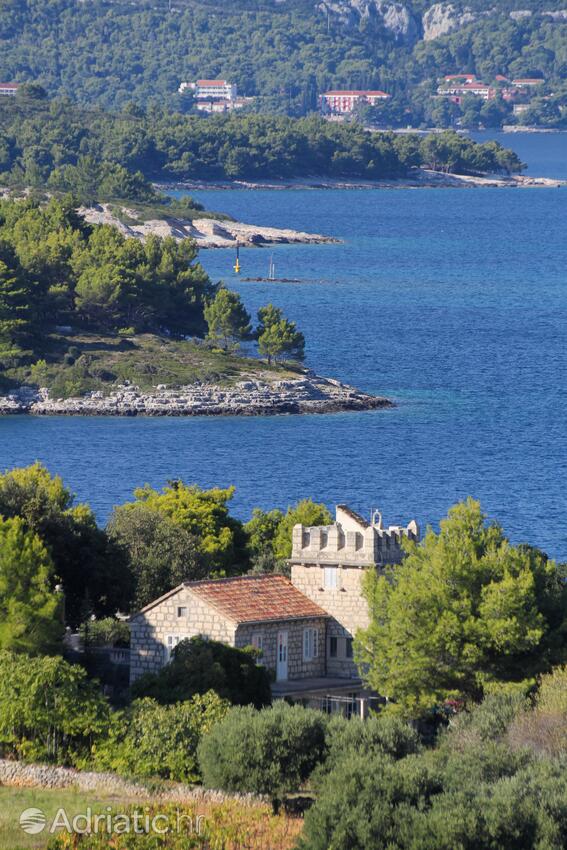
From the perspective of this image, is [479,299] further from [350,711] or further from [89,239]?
[350,711]

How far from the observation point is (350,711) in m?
46.2

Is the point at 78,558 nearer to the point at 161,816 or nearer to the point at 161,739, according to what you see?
the point at 161,739

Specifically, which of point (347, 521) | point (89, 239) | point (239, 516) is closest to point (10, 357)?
point (89, 239)

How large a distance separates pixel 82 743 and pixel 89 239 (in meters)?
98.1

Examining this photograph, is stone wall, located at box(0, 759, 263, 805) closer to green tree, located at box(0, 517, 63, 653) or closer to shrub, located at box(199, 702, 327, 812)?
shrub, located at box(199, 702, 327, 812)

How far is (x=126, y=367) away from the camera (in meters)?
118

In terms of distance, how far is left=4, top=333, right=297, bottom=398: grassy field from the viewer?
116312 millimetres

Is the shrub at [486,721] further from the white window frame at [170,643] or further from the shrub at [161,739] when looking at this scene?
the white window frame at [170,643]

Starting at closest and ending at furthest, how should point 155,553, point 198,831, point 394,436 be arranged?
point 198,831, point 155,553, point 394,436

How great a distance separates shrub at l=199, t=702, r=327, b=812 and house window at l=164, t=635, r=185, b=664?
5983 mm

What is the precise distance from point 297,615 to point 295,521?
14.9 metres

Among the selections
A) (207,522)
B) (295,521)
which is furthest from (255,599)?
(295,521)

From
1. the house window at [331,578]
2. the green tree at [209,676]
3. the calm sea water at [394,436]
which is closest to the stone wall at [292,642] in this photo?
the green tree at [209,676]

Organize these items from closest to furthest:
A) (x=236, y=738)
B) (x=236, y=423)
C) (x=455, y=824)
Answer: (x=455, y=824) < (x=236, y=738) < (x=236, y=423)
